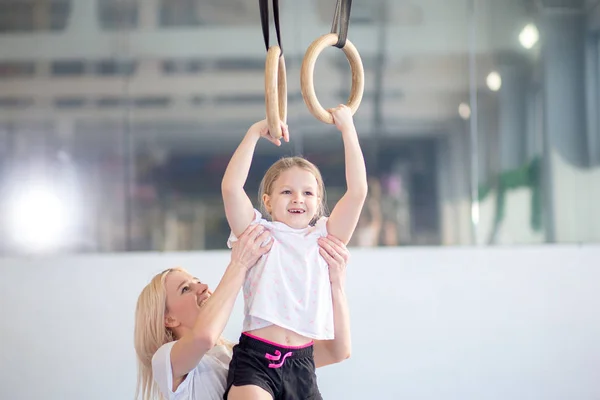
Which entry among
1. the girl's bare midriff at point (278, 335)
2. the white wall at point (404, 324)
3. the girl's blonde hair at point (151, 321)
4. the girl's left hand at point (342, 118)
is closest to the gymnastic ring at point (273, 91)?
the girl's left hand at point (342, 118)

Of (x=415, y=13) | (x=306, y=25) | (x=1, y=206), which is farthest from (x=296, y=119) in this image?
(x=1, y=206)

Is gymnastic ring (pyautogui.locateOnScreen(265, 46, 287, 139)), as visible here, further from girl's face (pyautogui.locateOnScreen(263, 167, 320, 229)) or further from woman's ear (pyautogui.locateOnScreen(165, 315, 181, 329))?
woman's ear (pyautogui.locateOnScreen(165, 315, 181, 329))

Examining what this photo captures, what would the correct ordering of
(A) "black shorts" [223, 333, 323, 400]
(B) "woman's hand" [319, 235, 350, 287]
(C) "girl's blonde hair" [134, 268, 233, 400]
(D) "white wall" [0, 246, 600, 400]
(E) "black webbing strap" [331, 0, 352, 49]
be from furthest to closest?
(D) "white wall" [0, 246, 600, 400], (C) "girl's blonde hair" [134, 268, 233, 400], (B) "woman's hand" [319, 235, 350, 287], (A) "black shorts" [223, 333, 323, 400], (E) "black webbing strap" [331, 0, 352, 49]

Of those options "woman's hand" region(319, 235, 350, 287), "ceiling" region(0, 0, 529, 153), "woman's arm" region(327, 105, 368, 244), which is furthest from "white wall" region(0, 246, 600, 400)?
"woman's arm" region(327, 105, 368, 244)

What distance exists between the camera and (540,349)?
480cm

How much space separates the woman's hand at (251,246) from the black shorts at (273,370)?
0.25 metres

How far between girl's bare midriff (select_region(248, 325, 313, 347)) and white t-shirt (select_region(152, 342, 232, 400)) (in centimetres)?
31

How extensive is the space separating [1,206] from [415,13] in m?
3.13

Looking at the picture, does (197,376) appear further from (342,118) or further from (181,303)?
(342,118)

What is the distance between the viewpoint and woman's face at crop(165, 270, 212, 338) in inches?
110

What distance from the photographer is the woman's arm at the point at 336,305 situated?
2.59 meters

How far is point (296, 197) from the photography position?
102 inches

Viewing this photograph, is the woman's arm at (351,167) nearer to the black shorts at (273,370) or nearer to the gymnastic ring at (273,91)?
the gymnastic ring at (273,91)

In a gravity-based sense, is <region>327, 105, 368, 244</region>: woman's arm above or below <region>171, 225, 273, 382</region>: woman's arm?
above
